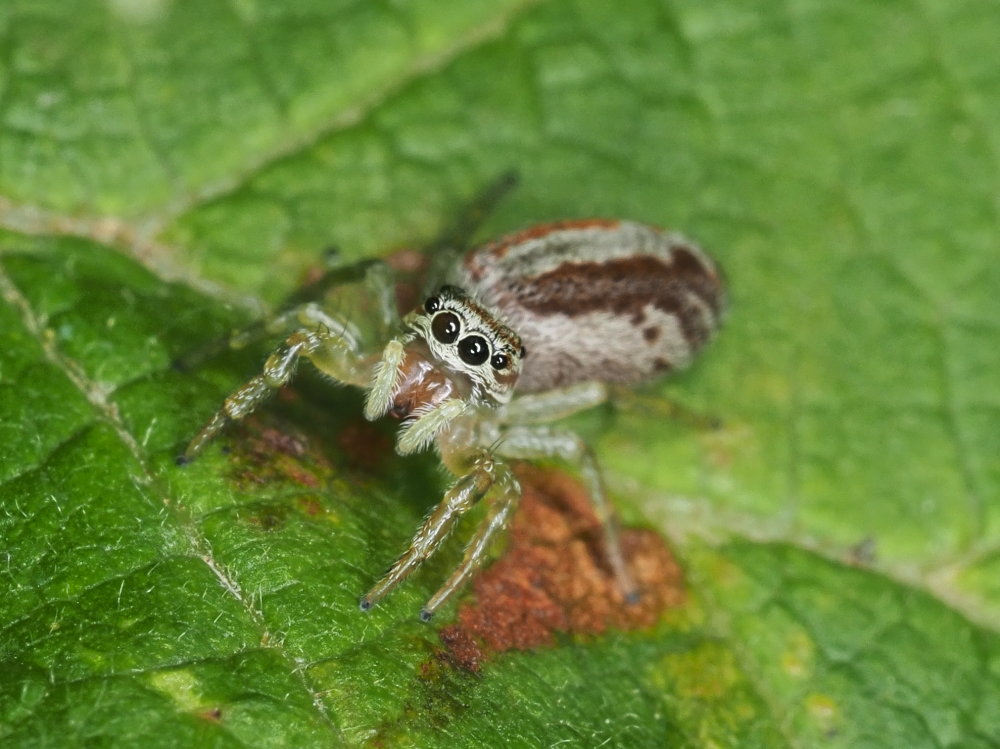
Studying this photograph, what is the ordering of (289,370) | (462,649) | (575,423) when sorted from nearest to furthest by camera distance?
(462,649) < (289,370) < (575,423)

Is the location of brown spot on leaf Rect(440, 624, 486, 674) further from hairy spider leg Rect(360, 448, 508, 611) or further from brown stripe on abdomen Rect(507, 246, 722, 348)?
brown stripe on abdomen Rect(507, 246, 722, 348)

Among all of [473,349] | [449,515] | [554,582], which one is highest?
[473,349]

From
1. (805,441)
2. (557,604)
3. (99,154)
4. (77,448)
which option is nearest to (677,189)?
(805,441)

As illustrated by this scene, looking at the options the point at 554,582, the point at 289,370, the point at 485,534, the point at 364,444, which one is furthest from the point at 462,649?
the point at 289,370

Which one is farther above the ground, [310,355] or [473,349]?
[310,355]

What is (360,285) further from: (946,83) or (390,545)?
(946,83)

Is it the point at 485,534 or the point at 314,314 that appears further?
the point at 314,314

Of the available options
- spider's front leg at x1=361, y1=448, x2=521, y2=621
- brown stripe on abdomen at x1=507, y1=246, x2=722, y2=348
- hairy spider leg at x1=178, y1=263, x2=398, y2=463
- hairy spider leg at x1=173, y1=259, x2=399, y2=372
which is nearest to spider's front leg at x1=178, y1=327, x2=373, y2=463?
hairy spider leg at x1=178, y1=263, x2=398, y2=463

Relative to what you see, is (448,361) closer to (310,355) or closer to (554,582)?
(310,355)
